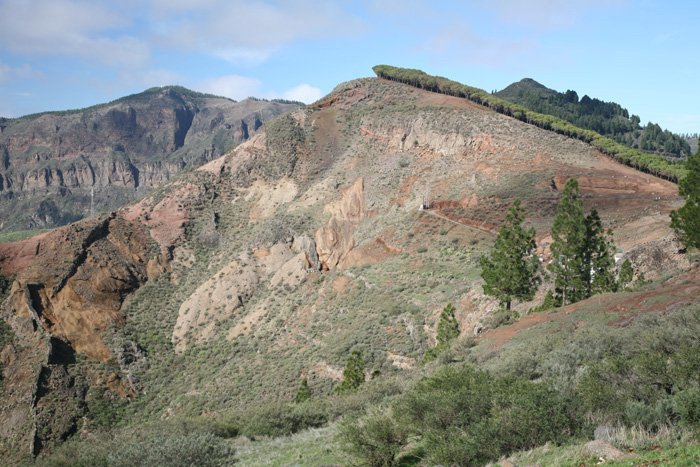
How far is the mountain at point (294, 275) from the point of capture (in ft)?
112

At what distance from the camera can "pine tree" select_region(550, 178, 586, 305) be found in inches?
1238

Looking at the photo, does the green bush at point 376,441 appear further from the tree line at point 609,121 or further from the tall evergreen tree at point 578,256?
the tree line at point 609,121

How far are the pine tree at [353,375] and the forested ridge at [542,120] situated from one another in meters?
43.1

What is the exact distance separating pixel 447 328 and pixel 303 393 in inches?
429

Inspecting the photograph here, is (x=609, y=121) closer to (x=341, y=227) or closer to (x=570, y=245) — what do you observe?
(x=341, y=227)

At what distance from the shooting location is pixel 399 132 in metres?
64.4

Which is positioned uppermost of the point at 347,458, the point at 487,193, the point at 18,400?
the point at 487,193

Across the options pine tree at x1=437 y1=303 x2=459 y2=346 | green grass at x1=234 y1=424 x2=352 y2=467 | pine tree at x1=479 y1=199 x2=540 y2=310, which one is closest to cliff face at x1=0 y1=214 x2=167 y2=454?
green grass at x1=234 y1=424 x2=352 y2=467

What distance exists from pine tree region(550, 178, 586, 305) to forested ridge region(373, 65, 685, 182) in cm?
2853

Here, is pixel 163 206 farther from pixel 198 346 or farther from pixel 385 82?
pixel 385 82

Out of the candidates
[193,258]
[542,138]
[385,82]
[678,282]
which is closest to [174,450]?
[678,282]

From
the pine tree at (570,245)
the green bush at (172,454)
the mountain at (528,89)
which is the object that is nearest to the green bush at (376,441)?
the green bush at (172,454)

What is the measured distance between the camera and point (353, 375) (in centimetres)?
3141

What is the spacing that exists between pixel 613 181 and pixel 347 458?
4523cm
